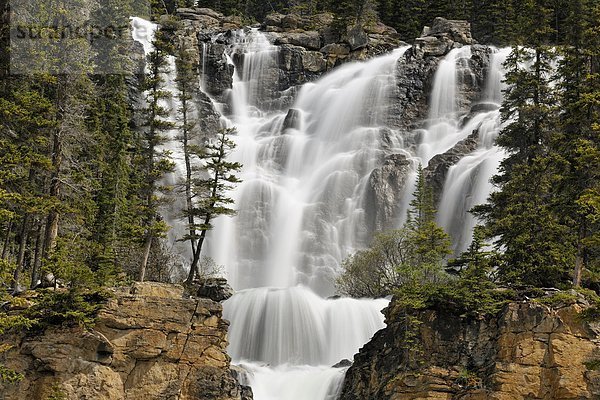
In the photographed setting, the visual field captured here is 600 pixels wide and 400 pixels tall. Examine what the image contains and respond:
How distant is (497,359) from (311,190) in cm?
2866

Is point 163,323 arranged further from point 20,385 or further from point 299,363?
point 299,363

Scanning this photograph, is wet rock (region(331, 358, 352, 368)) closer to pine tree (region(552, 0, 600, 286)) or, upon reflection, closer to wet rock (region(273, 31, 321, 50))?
pine tree (region(552, 0, 600, 286))

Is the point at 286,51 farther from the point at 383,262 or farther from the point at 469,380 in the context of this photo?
the point at 469,380

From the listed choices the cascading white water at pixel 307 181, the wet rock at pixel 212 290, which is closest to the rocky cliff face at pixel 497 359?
the wet rock at pixel 212 290

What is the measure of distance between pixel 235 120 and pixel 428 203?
27.7 m

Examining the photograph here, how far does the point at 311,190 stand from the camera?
5009 cm

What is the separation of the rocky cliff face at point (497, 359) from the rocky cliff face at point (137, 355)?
6072 millimetres

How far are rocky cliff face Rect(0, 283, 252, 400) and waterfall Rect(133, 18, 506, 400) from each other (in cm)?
387

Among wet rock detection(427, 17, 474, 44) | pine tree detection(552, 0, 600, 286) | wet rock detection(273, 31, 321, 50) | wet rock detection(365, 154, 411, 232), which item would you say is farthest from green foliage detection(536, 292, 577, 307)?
wet rock detection(273, 31, 321, 50)

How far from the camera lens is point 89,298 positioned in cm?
2452

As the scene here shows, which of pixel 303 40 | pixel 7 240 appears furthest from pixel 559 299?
pixel 303 40

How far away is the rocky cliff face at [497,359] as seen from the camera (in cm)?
2189

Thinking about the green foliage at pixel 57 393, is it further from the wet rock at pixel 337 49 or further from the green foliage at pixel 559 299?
the wet rock at pixel 337 49

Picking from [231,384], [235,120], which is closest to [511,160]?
[231,384]
